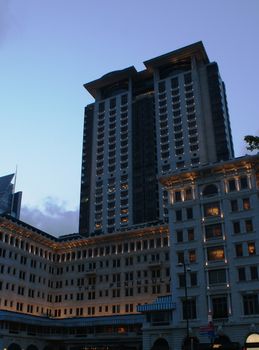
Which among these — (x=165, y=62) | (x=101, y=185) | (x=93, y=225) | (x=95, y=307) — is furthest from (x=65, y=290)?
(x=165, y=62)

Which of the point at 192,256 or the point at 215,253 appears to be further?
the point at 192,256

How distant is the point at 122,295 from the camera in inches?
3981

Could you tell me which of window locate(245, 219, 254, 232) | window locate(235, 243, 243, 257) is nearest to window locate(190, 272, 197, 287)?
window locate(235, 243, 243, 257)

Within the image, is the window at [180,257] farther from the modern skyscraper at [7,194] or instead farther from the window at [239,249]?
the modern skyscraper at [7,194]

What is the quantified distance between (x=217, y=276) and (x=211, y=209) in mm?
11467

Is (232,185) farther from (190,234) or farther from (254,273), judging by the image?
(254,273)

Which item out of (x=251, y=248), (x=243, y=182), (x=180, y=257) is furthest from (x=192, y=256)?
(x=243, y=182)

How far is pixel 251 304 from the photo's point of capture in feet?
215

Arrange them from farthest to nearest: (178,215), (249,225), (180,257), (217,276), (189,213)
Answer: (178,215) → (189,213) → (180,257) → (249,225) → (217,276)

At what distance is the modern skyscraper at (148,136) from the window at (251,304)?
228 feet

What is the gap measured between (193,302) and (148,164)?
85.5 metres

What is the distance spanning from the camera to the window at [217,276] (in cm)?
6912

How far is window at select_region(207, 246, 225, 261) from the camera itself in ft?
232

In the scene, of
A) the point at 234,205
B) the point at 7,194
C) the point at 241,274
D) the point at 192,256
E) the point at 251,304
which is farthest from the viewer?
the point at 7,194
